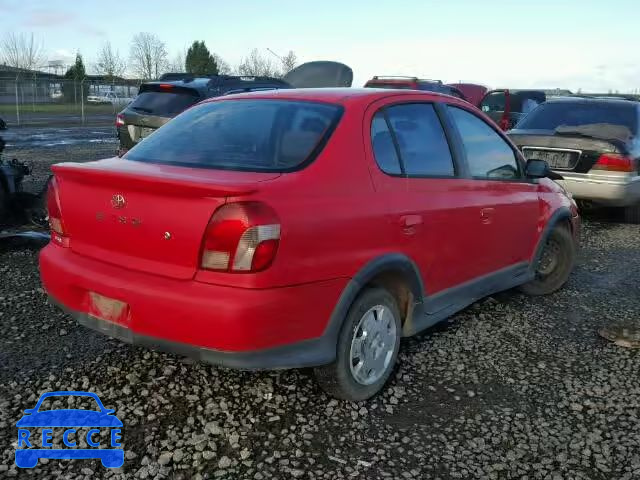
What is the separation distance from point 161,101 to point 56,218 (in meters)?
5.98

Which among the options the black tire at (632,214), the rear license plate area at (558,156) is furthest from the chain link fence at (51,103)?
the black tire at (632,214)

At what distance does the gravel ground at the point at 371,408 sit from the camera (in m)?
2.79

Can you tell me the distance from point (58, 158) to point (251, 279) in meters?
12.2

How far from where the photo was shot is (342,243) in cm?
297

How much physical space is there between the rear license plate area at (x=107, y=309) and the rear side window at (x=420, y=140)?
168 cm

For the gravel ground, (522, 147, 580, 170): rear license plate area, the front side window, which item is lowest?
the gravel ground

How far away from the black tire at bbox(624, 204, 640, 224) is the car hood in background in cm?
869

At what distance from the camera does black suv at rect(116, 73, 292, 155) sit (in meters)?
8.79

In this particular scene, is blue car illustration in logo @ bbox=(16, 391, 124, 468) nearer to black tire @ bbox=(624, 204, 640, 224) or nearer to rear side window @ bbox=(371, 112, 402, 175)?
rear side window @ bbox=(371, 112, 402, 175)

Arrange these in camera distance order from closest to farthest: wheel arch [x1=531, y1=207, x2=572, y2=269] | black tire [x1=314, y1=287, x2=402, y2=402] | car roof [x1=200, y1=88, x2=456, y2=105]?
black tire [x1=314, y1=287, x2=402, y2=402]
car roof [x1=200, y1=88, x2=456, y2=105]
wheel arch [x1=531, y1=207, x2=572, y2=269]

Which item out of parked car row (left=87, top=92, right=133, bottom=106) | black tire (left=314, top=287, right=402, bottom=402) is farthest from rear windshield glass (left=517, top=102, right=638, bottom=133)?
parked car row (left=87, top=92, right=133, bottom=106)

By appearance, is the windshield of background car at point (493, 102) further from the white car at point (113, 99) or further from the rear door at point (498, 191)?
the white car at point (113, 99)

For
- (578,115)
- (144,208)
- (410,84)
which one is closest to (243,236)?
(144,208)

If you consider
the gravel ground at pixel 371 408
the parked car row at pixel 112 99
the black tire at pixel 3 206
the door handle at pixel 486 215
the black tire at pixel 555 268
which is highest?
the parked car row at pixel 112 99
